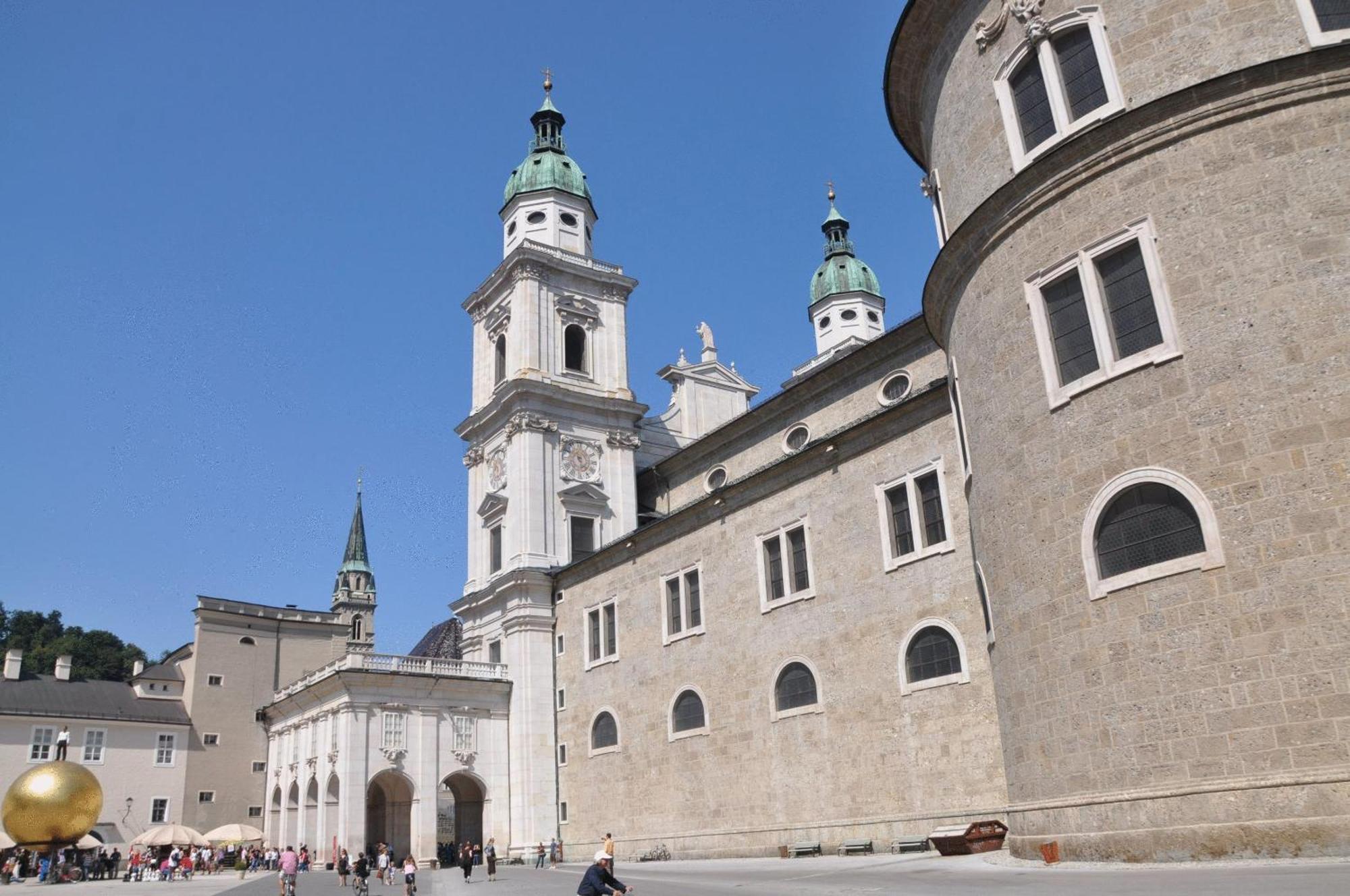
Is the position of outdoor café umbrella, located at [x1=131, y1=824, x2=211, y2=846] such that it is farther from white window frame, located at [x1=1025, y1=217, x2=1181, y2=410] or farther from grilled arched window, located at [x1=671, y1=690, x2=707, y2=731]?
white window frame, located at [x1=1025, y1=217, x2=1181, y2=410]

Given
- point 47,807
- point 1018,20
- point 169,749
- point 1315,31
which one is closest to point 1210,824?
point 1315,31

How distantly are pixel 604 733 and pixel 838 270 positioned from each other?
42.3 metres

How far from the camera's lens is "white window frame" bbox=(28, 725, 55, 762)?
51781 millimetres

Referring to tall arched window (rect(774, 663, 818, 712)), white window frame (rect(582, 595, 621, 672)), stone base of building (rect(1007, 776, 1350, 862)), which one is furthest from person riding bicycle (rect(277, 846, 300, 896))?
stone base of building (rect(1007, 776, 1350, 862))

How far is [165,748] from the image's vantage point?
54.2 metres

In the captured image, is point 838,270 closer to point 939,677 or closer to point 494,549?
point 494,549

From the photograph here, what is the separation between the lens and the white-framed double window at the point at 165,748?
2122 inches

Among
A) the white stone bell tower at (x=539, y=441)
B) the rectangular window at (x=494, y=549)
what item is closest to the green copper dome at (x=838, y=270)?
the white stone bell tower at (x=539, y=441)

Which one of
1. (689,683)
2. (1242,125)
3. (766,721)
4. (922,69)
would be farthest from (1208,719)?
(689,683)

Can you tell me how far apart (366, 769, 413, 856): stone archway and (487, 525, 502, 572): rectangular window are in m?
10.1

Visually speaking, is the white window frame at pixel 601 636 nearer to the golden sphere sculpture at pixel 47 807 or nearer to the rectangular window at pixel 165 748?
the golden sphere sculpture at pixel 47 807

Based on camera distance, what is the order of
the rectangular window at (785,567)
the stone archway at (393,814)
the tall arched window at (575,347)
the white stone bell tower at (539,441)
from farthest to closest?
the tall arched window at (575,347)
the white stone bell tower at (539,441)
the stone archway at (393,814)
the rectangular window at (785,567)

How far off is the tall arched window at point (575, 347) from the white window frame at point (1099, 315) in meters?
35.2

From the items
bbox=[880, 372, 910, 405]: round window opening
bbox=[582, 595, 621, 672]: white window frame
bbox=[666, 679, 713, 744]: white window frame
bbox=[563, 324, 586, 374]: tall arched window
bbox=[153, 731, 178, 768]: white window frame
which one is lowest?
bbox=[666, 679, 713, 744]: white window frame
